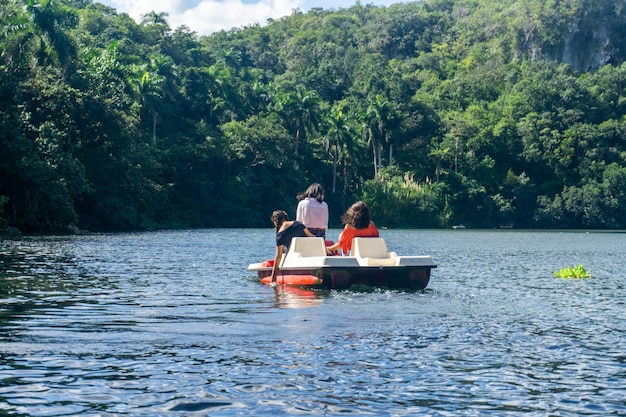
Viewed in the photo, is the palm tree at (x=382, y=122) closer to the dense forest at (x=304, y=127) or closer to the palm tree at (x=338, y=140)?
the dense forest at (x=304, y=127)

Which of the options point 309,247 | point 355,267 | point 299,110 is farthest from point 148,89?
point 355,267

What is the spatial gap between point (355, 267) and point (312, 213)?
2.28 metres

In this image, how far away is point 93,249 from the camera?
35.2 metres

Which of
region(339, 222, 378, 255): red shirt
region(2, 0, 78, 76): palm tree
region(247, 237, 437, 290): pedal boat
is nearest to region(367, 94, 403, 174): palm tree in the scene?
region(2, 0, 78, 76): palm tree

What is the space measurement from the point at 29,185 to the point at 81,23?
54871 mm

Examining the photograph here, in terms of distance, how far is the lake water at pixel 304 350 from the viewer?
8023 mm

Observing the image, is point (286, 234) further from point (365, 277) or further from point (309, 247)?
point (365, 277)

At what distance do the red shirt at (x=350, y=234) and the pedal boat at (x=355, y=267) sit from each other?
0.47 metres

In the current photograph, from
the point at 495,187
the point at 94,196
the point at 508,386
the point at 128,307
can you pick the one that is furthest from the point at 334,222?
the point at 508,386

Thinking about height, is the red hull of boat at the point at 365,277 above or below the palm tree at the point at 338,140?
below

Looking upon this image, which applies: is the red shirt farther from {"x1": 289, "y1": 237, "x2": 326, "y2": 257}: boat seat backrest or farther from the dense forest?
the dense forest

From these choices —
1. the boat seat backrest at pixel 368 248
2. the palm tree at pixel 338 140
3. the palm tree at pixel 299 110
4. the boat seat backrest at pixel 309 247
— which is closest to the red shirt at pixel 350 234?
the boat seat backrest at pixel 368 248

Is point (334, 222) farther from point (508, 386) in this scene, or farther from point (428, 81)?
point (508, 386)

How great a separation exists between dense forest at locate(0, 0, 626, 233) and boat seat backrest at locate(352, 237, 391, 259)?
3236cm
